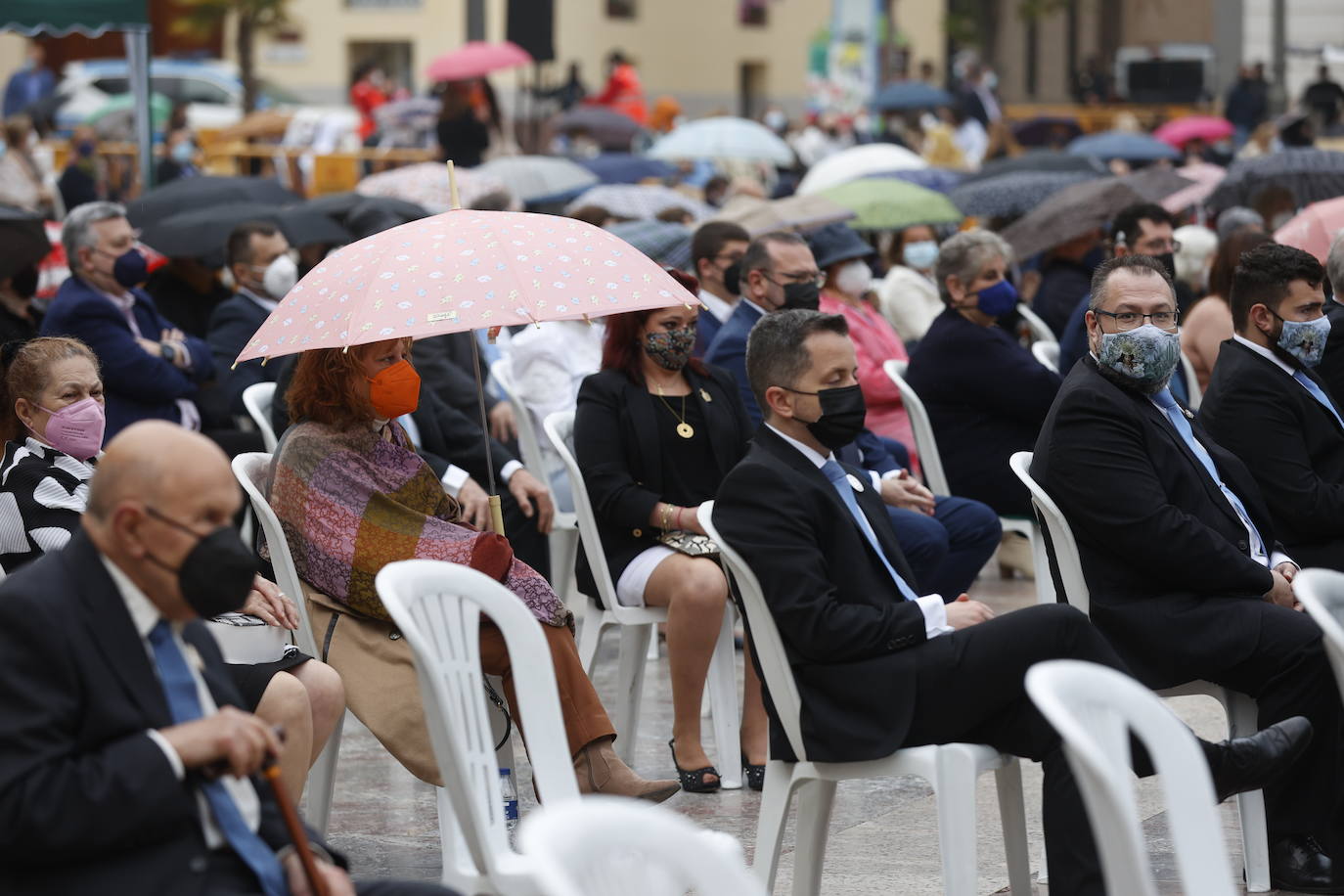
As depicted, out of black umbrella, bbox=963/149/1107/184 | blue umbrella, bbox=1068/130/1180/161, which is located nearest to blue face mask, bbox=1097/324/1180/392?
black umbrella, bbox=963/149/1107/184

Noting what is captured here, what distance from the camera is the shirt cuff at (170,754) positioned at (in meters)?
3.00

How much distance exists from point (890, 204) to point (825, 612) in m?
7.14

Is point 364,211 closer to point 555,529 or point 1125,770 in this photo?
point 555,529

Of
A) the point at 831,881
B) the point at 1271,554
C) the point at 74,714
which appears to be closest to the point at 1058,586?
the point at 1271,554

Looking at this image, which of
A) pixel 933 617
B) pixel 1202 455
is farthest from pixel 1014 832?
pixel 1202 455

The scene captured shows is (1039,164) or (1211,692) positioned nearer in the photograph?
(1211,692)

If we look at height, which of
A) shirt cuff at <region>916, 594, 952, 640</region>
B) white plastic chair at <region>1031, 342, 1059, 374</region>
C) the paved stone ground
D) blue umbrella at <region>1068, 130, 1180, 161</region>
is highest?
blue umbrella at <region>1068, 130, 1180, 161</region>

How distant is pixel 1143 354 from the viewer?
5.04 m

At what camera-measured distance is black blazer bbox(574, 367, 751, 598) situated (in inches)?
229

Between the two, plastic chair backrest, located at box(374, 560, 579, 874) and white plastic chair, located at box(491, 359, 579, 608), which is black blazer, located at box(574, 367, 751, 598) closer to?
white plastic chair, located at box(491, 359, 579, 608)

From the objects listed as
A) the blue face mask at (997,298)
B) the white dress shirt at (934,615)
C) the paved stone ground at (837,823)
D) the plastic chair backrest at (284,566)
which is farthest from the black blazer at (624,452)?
the blue face mask at (997,298)

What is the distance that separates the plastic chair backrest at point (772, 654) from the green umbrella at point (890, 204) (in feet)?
21.9

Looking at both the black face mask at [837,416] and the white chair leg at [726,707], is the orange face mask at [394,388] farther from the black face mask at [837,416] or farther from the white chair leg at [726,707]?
the white chair leg at [726,707]

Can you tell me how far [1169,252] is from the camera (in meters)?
8.52
